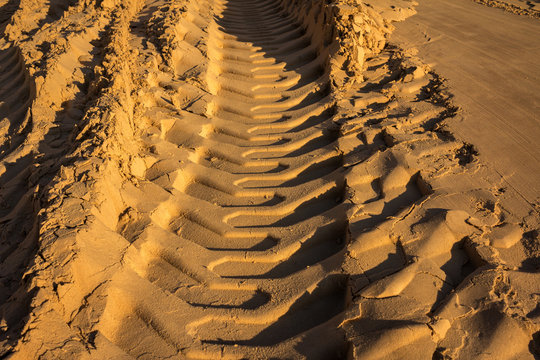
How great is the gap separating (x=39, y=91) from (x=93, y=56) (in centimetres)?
69

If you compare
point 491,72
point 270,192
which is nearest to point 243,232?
point 270,192

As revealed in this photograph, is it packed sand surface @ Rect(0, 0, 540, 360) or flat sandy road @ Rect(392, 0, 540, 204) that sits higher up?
flat sandy road @ Rect(392, 0, 540, 204)

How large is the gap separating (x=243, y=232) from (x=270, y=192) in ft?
1.21

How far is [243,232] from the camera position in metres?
2.13

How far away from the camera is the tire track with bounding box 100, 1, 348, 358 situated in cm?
164

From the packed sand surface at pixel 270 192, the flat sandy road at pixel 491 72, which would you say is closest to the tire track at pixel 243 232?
the packed sand surface at pixel 270 192

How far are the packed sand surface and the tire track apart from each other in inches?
0.5

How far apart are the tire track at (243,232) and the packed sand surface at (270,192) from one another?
0.01 m

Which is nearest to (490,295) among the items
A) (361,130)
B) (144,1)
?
(361,130)

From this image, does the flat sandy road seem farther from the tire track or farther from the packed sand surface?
the tire track

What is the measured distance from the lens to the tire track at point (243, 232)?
1637 millimetres

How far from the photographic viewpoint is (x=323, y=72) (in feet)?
11.4

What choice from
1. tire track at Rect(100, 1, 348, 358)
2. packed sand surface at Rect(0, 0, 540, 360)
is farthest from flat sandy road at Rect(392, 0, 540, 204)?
tire track at Rect(100, 1, 348, 358)

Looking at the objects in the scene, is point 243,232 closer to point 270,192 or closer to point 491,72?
point 270,192
